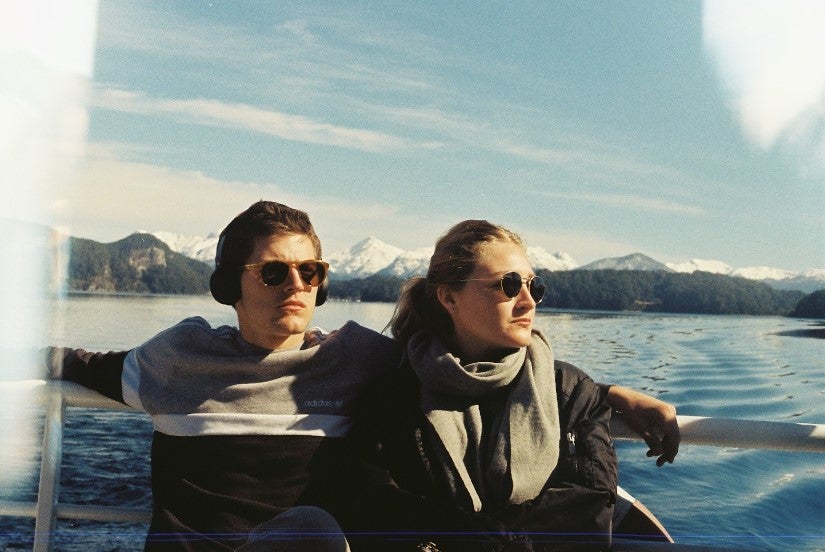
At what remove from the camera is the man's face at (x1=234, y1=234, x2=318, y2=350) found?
2213 mm

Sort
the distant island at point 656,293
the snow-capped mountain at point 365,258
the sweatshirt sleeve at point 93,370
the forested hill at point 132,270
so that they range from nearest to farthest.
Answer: the sweatshirt sleeve at point 93,370 → the distant island at point 656,293 → the forested hill at point 132,270 → the snow-capped mountain at point 365,258

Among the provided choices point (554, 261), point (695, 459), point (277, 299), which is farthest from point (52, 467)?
point (554, 261)

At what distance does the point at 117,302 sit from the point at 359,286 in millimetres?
37080

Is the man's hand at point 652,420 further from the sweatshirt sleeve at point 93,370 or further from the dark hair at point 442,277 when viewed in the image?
the sweatshirt sleeve at point 93,370

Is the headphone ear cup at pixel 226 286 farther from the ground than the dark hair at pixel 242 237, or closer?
closer

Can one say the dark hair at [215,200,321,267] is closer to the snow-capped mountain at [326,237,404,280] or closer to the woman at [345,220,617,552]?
the woman at [345,220,617,552]

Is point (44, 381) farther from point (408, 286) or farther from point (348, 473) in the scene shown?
point (408, 286)

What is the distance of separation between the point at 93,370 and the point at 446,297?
39.0 inches

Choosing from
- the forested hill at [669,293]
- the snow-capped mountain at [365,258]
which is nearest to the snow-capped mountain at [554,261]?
the forested hill at [669,293]

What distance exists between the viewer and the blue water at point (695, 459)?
37.7 feet

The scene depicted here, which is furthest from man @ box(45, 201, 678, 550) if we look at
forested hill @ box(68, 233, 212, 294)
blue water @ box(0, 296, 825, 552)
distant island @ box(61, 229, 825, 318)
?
forested hill @ box(68, 233, 212, 294)

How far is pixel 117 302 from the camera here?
2399 inches

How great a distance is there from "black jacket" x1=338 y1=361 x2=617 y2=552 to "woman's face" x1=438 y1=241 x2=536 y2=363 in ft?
0.70

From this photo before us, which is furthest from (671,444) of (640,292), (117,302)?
(117,302)
